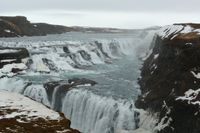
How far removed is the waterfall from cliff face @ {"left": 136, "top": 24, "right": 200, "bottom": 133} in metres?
2.27

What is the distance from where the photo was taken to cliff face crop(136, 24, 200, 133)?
119 ft

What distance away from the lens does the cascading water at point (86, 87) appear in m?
41.6

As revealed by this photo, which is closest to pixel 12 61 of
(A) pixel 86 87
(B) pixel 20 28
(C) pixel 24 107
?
(A) pixel 86 87

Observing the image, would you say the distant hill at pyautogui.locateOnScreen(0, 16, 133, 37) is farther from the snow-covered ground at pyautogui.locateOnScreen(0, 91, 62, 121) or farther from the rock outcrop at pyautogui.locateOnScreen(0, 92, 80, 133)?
the rock outcrop at pyautogui.locateOnScreen(0, 92, 80, 133)

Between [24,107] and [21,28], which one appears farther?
[21,28]

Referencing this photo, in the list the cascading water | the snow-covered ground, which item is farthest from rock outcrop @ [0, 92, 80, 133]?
the cascading water

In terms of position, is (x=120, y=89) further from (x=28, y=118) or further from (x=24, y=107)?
(x=28, y=118)

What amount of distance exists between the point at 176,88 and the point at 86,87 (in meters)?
13.1

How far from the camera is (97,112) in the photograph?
42.3 m

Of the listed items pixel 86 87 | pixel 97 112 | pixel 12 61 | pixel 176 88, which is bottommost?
pixel 97 112

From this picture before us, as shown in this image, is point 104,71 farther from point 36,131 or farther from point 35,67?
point 36,131

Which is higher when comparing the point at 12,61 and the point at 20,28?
the point at 20,28

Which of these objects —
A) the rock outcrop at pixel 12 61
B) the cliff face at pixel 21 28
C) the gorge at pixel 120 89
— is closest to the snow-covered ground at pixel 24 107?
the gorge at pixel 120 89

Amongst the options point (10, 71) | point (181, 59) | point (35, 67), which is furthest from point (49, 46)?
point (181, 59)
